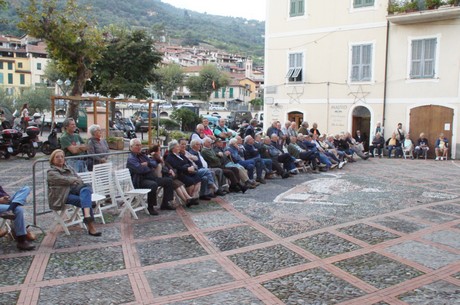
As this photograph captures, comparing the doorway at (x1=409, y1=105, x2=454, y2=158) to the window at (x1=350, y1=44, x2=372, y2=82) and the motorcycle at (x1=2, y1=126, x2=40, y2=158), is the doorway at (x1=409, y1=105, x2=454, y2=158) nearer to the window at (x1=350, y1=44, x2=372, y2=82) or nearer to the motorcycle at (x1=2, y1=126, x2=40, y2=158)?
the window at (x1=350, y1=44, x2=372, y2=82)

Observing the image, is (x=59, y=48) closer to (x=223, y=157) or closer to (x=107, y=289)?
(x=223, y=157)

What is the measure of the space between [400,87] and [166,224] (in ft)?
50.4

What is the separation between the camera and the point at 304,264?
5.37 metres

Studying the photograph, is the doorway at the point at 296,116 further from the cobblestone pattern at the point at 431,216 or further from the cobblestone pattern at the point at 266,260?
the cobblestone pattern at the point at 266,260

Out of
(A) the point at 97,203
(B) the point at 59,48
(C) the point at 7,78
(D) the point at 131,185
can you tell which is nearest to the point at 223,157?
(D) the point at 131,185

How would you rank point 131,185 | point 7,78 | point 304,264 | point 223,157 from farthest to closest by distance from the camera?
point 7,78 → point 223,157 → point 131,185 → point 304,264

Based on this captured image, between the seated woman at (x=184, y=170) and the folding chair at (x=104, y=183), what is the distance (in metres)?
1.34

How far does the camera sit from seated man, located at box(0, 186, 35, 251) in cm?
549

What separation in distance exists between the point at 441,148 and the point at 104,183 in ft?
49.0

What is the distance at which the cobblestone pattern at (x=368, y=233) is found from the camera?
6355 millimetres

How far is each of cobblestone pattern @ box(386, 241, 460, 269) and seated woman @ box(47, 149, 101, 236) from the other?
416 centimetres

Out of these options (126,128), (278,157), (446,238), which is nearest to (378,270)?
(446,238)

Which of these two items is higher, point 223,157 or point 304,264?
point 223,157

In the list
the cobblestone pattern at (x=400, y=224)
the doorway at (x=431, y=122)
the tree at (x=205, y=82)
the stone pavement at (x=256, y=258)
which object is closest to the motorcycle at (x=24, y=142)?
the stone pavement at (x=256, y=258)
